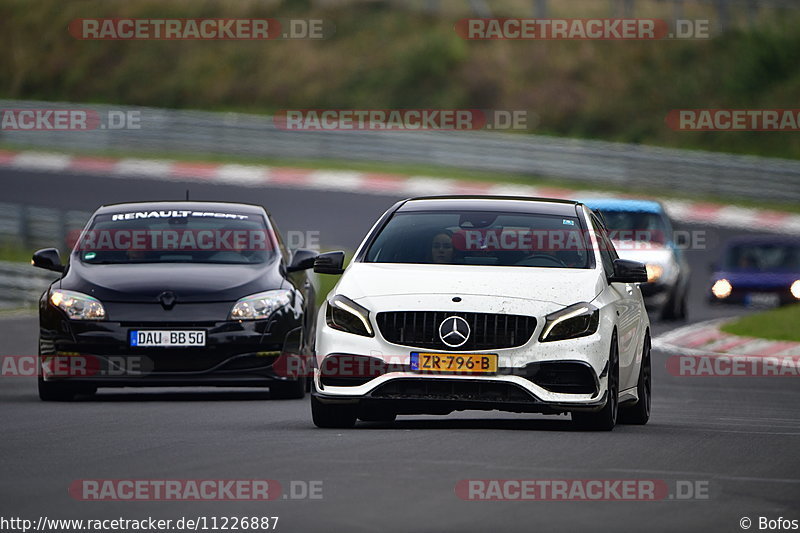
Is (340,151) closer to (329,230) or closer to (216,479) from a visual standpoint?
(329,230)

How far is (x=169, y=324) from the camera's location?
13.8 meters

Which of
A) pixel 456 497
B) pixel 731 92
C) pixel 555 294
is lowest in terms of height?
pixel 456 497

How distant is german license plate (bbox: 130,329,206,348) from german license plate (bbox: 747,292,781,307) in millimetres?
15196

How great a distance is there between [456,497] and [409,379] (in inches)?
106

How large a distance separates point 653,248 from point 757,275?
2857mm

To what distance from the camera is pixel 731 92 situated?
4675 cm

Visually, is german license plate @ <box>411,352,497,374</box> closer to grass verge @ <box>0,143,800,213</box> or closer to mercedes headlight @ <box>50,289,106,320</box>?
mercedes headlight @ <box>50,289,106,320</box>

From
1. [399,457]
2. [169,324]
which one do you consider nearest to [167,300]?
→ [169,324]

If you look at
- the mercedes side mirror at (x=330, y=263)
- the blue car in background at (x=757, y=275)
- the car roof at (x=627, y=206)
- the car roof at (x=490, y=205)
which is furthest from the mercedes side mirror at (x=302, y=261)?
A: the blue car in background at (x=757, y=275)

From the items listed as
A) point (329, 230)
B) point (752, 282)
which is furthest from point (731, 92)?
point (752, 282)

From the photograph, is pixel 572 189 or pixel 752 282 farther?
pixel 572 189

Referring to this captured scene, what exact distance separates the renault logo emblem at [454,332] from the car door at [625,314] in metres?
1.08

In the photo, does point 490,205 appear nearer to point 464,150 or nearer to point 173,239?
point 173,239

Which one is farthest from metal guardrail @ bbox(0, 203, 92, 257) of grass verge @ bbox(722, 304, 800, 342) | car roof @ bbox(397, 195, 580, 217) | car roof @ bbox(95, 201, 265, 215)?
car roof @ bbox(397, 195, 580, 217)
